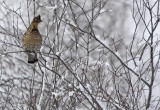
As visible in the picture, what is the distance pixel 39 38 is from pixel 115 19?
526 inches

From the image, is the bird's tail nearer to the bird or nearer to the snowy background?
the bird

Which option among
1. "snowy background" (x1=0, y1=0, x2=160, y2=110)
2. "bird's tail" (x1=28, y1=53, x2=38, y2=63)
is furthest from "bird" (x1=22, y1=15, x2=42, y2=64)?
"snowy background" (x1=0, y1=0, x2=160, y2=110)

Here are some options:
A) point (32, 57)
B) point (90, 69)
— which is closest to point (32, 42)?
point (32, 57)

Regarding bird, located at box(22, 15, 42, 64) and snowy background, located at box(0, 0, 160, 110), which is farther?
bird, located at box(22, 15, 42, 64)

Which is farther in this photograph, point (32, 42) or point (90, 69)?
point (32, 42)

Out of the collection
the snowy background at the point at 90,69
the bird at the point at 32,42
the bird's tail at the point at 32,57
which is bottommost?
the snowy background at the point at 90,69

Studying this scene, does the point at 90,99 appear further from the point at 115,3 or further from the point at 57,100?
the point at 115,3

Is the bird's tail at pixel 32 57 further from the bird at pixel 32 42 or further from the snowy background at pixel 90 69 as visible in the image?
the snowy background at pixel 90 69

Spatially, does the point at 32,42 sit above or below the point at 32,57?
above

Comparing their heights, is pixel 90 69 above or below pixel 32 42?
below

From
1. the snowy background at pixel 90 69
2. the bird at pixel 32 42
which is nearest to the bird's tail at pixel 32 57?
the bird at pixel 32 42

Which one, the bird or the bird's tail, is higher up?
the bird

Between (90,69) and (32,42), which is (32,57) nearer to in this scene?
(32,42)

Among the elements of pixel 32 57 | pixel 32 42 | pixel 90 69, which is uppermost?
pixel 32 42
